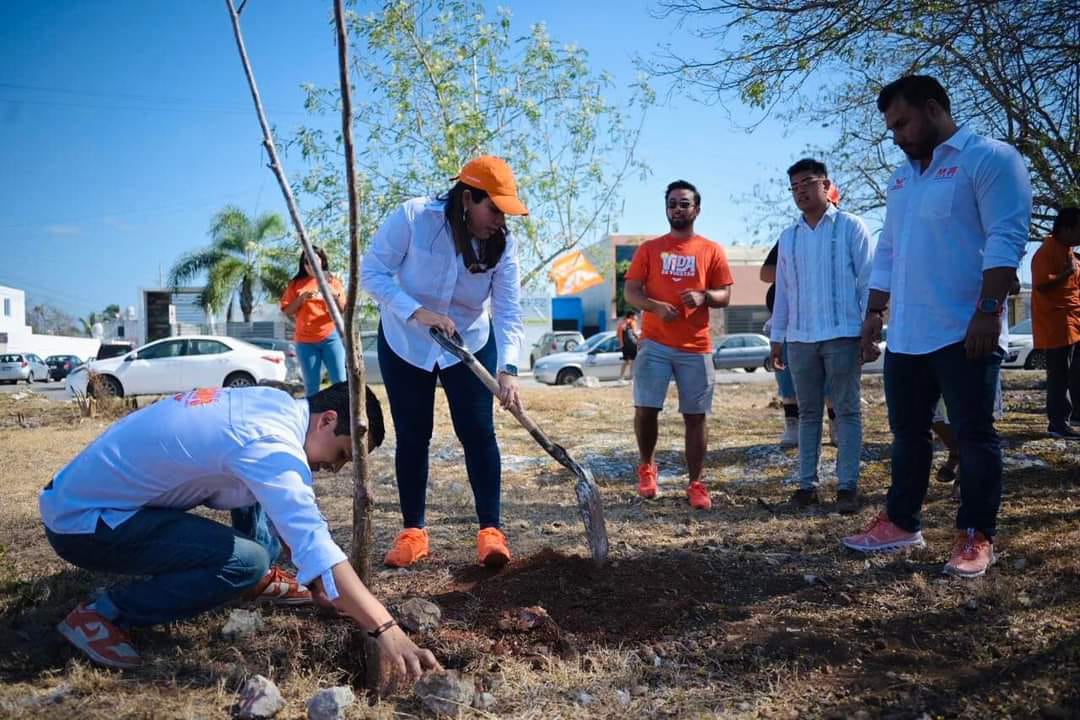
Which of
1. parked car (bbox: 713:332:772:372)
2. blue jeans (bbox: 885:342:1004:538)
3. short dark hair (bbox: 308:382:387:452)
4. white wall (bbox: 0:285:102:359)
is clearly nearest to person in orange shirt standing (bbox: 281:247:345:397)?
short dark hair (bbox: 308:382:387:452)

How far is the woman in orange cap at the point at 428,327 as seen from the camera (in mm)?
3258

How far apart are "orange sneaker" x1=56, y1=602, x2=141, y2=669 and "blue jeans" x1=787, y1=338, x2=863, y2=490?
10.6 feet

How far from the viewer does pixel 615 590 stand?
287cm

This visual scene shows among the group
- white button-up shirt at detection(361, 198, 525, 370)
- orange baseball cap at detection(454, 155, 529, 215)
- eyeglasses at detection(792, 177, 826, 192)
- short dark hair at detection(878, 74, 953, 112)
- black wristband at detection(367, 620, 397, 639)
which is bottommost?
black wristband at detection(367, 620, 397, 639)

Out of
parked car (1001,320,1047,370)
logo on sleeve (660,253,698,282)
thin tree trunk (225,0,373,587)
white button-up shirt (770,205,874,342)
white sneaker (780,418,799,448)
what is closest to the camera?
thin tree trunk (225,0,373,587)

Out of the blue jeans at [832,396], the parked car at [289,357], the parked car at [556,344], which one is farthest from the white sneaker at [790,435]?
the parked car at [556,344]

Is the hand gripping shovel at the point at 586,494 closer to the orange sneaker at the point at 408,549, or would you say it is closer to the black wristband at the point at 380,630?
the orange sneaker at the point at 408,549

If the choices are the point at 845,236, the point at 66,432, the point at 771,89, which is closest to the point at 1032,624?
the point at 845,236

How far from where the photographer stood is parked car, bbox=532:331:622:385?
19.7 m

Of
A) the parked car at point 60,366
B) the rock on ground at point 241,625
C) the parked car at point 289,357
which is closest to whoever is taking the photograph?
the rock on ground at point 241,625

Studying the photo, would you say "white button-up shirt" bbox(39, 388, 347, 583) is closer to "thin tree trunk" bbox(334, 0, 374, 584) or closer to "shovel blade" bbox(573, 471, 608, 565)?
"thin tree trunk" bbox(334, 0, 374, 584)

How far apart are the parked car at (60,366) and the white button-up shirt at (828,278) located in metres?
34.3

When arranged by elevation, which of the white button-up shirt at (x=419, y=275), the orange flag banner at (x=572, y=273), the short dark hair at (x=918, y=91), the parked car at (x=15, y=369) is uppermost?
the orange flag banner at (x=572, y=273)

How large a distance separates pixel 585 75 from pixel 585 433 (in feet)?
24.7
